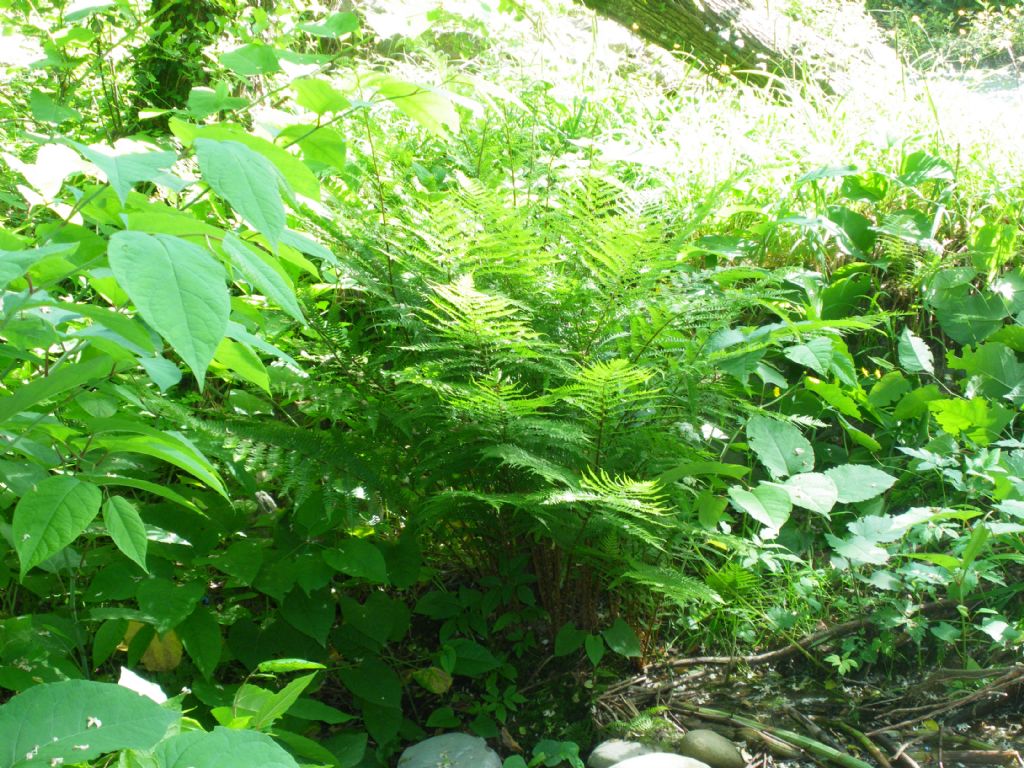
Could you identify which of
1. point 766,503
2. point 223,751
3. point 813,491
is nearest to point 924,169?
point 813,491

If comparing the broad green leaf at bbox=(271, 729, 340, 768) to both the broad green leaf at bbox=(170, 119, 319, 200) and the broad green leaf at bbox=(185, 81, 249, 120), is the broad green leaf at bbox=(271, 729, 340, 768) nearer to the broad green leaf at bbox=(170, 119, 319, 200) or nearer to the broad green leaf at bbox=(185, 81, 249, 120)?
the broad green leaf at bbox=(170, 119, 319, 200)

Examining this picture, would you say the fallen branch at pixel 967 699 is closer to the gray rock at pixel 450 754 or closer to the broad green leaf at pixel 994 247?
the gray rock at pixel 450 754

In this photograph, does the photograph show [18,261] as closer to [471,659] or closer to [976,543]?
[471,659]

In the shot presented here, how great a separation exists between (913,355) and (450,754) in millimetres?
1631

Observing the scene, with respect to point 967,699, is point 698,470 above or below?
above

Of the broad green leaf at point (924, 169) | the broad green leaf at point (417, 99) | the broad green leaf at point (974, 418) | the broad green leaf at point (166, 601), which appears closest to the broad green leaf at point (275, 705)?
the broad green leaf at point (166, 601)

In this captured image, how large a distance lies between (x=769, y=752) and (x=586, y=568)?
533mm

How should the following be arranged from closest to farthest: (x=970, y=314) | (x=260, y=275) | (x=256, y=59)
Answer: (x=260, y=275) → (x=256, y=59) → (x=970, y=314)

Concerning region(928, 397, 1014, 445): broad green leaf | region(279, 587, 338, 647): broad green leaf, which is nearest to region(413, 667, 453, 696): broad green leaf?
region(279, 587, 338, 647): broad green leaf

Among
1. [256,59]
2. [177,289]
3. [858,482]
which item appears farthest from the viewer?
[858,482]

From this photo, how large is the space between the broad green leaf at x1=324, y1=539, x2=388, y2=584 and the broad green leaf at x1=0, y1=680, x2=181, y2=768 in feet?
2.57

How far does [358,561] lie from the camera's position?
5.64 ft

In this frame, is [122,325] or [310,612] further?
[310,612]

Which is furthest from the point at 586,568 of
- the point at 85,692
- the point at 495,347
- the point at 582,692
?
the point at 85,692
